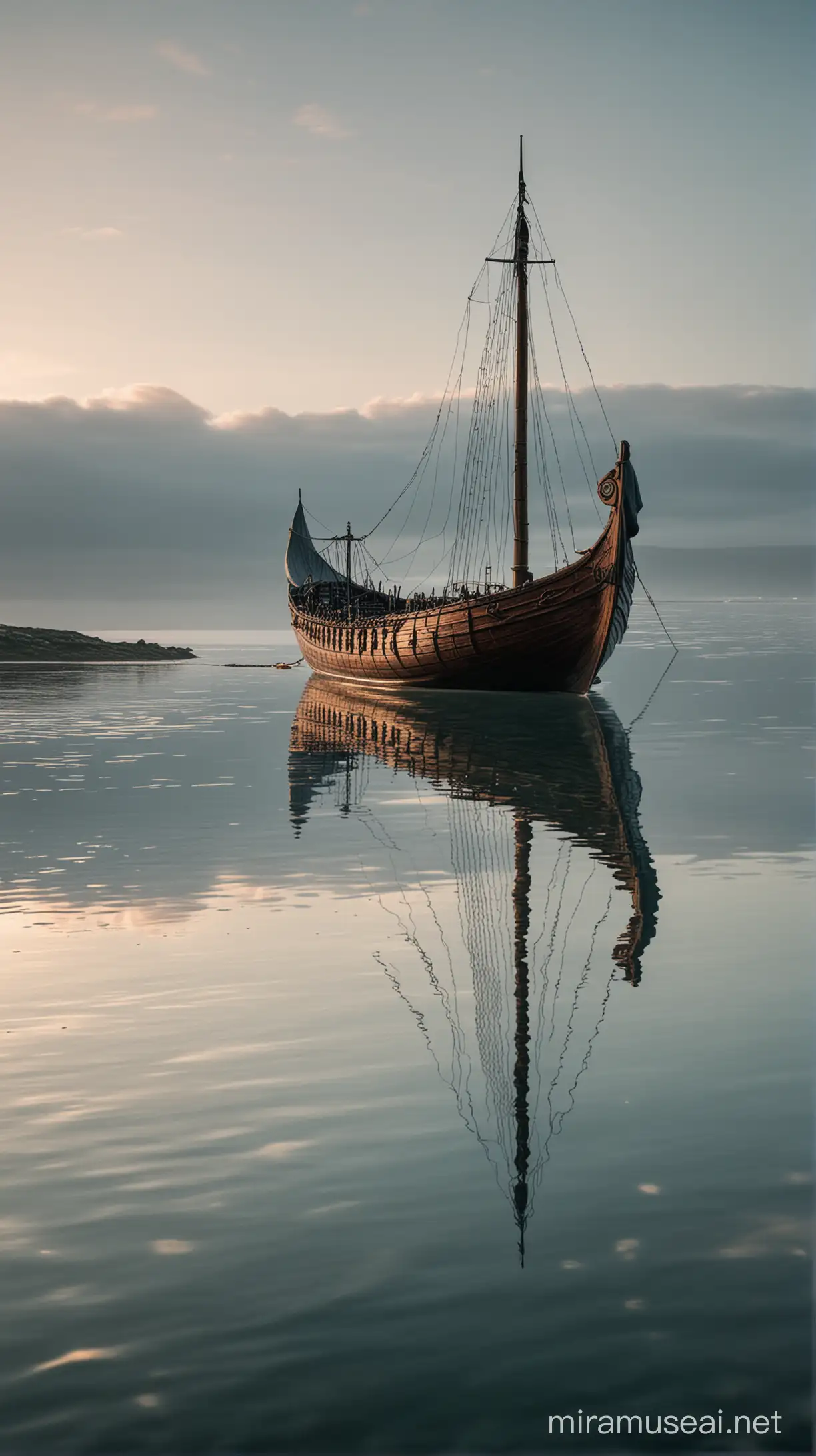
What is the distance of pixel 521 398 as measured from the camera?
5256 cm

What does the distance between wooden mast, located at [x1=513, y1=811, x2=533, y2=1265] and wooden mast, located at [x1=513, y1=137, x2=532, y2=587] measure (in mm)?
35624

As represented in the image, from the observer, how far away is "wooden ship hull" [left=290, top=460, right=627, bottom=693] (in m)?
47.6

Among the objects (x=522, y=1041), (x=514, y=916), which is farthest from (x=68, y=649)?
(x=522, y=1041)

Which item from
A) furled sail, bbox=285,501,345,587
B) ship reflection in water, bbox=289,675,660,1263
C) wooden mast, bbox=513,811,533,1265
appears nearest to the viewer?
wooden mast, bbox=513,811,533,1265

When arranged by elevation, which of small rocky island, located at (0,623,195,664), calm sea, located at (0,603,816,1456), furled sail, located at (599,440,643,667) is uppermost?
furled sail, located at (599,440,643,667)

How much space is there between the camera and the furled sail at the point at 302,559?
296ft

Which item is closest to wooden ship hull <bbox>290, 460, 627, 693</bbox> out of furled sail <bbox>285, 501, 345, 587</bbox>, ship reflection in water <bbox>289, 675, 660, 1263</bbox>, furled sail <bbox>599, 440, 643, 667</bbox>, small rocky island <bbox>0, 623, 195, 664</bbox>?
furled sail <bbox>599, 440, 643, 667</bbox>

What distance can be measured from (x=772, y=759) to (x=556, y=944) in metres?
21.1

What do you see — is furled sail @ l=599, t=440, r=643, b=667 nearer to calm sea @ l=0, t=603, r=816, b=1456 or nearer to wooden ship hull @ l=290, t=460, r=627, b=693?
wooden ship hull @ l=290, t=460, r=627, b=693

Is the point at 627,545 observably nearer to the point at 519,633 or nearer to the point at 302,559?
the point at 519,633

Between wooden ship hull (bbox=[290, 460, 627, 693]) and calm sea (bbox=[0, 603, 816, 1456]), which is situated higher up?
wooden ship hull (bbox=[290, 460, 627, 693])

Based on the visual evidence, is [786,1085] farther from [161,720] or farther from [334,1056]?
[161,720]

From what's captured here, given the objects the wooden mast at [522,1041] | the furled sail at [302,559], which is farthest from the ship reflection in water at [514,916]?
the furled sail at [302,559]

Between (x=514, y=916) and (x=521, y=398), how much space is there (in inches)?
1654
